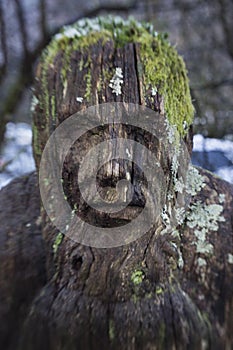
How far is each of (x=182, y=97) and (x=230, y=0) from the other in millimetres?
2717

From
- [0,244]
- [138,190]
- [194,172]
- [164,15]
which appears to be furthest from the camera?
[164,15]

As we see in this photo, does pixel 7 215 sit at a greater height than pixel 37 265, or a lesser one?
greater

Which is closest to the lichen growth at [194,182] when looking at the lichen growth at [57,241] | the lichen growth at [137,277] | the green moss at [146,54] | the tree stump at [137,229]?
the tree stump at [137,229]

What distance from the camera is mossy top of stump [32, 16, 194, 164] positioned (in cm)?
119

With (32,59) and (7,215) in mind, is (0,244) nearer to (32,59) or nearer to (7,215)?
(7,215)

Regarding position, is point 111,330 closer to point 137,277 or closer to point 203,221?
point 137,277

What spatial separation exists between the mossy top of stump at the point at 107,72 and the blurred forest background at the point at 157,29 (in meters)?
1.84

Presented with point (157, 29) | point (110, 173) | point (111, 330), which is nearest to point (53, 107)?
point (110, 173)

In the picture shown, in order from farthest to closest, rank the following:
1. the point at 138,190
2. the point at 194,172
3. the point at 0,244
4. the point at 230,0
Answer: the point at 230,0
the point at 194,172
the point at 0,244
the point at 138,190

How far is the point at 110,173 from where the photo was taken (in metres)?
1.09

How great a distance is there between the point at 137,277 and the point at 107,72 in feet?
2.08

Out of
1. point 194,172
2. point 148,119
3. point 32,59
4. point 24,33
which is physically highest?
point 24,33

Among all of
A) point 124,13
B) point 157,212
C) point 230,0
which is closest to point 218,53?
point 230,0

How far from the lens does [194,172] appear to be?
1.32 meters
